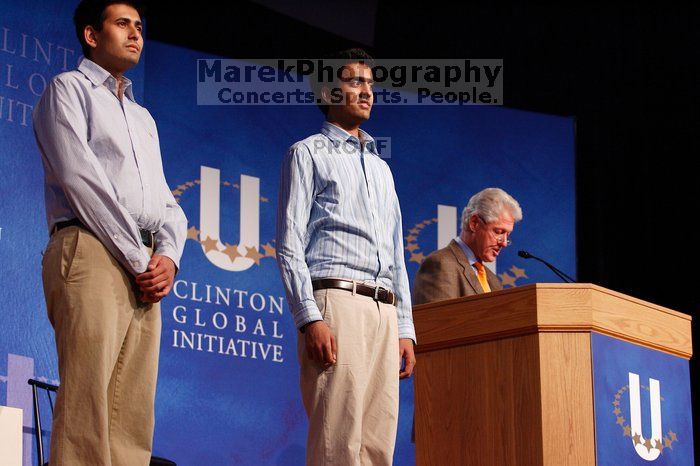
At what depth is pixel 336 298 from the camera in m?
2.76

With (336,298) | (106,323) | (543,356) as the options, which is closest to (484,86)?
(543,356)

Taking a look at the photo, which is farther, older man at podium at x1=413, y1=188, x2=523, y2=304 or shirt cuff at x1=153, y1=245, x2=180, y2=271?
older man at podium at x1=413, y1=188, x2=523, y2=304

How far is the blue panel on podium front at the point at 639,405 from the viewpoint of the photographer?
3.18 m

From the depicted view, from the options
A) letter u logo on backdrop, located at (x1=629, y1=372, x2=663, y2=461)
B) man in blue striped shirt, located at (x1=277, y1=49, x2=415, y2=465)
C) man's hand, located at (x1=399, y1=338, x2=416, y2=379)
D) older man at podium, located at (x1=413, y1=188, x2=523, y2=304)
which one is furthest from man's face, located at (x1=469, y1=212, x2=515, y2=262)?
man's hand, located at (x1=399, y1=338, x2=416, y2=379)

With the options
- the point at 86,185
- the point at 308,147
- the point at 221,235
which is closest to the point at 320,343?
the point at 308,147

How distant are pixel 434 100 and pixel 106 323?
3.82 metres

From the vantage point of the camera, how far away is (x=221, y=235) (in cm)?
491

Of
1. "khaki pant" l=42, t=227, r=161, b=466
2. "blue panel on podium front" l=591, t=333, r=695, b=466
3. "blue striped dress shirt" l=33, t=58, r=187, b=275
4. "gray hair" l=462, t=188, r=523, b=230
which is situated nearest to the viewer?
"khaki pant" l=42, t=227, r=161, b=466

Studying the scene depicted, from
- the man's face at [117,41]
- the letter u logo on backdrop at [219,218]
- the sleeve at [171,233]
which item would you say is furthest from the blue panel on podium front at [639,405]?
the letter u logo on backdrop at [219,218]

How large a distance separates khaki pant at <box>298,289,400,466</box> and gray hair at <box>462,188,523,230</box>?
174cm

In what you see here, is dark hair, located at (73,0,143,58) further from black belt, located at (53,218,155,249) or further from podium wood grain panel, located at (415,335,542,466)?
podium wood grain panel, located at (415,335,542,466)

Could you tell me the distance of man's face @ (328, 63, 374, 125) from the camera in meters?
3.05

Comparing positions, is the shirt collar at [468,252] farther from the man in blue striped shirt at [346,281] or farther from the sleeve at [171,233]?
the sleeve at [171,233]

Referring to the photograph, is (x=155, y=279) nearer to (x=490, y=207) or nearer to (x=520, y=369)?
(x=520, y=369)
